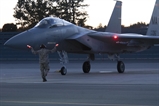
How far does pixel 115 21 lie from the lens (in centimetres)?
3097

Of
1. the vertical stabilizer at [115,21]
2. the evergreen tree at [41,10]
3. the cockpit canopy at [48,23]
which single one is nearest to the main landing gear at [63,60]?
the cockpit canopy at [48,23]

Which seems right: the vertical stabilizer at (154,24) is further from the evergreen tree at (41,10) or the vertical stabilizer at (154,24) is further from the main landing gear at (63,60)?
the evergreen tree at (41,10)

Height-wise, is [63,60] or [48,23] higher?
[48,23]

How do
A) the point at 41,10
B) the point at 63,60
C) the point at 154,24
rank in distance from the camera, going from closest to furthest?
the point at 63,60
the point at 154,24
the point at 41,10

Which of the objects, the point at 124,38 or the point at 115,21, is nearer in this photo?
the point at 124,38

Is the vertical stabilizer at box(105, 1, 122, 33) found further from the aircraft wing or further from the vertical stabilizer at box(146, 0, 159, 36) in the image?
the aircraft wing

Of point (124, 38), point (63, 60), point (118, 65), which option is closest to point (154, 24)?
point (124, 38)

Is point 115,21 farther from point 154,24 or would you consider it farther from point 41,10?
point 41,10

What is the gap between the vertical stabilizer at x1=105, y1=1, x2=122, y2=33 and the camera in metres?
30.8

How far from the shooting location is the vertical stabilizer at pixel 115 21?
30812mm

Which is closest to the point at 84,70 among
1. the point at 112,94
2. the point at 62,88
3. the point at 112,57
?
the point at 112,57

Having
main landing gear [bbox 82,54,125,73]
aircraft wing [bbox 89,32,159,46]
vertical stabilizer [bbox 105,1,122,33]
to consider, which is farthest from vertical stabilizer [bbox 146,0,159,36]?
main landing gear [bbox 82,54,125,73]

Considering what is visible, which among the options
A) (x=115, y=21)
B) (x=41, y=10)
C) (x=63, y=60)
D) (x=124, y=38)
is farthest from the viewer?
(x=41, y=10)

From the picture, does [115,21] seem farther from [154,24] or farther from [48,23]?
[48,23]
